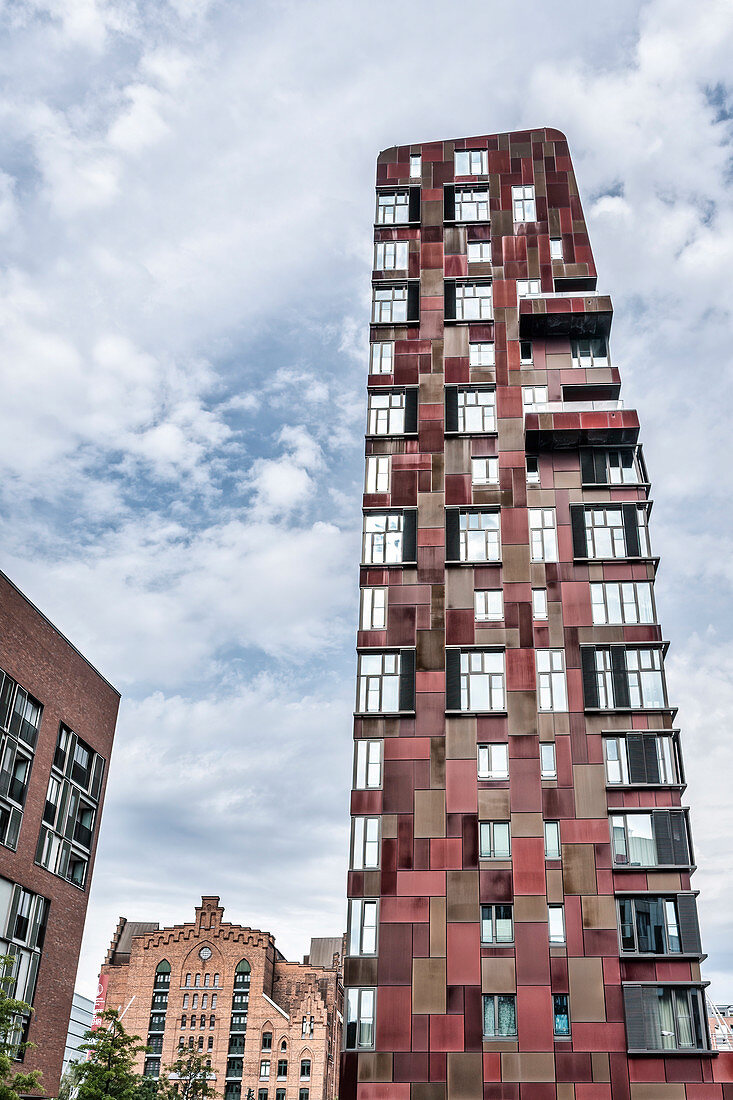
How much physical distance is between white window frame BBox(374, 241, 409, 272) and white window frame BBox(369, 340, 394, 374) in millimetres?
5484

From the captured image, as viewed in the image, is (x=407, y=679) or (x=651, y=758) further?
(x=407, y=679)

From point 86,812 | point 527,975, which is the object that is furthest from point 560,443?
point 86,812

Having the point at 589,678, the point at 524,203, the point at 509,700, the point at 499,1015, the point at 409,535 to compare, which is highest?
the point at 524,203

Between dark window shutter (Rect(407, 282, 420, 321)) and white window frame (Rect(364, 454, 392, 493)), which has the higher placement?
dark window shutter (Rect(407, 282, 420, 321))

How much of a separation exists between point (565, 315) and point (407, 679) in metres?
22.6

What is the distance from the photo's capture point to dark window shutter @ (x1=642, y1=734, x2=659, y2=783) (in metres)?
44.3

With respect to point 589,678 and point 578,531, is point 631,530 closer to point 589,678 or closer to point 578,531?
point 578,531

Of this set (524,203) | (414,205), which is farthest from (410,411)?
(524,203)

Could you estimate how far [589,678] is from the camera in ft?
152

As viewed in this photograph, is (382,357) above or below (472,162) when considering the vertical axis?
below

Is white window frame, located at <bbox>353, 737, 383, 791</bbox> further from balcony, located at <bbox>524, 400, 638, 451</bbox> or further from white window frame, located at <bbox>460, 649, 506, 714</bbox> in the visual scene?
balcony, located at <bbox>524, 400, 638, 451</bbox>

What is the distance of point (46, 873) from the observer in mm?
50031

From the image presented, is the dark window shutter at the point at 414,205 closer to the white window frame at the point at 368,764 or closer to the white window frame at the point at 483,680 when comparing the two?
the white window frame at the point at 483,680

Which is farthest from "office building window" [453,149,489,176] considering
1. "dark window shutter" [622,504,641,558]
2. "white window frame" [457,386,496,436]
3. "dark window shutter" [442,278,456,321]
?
"dark window shutter" [622,504,641,558]
